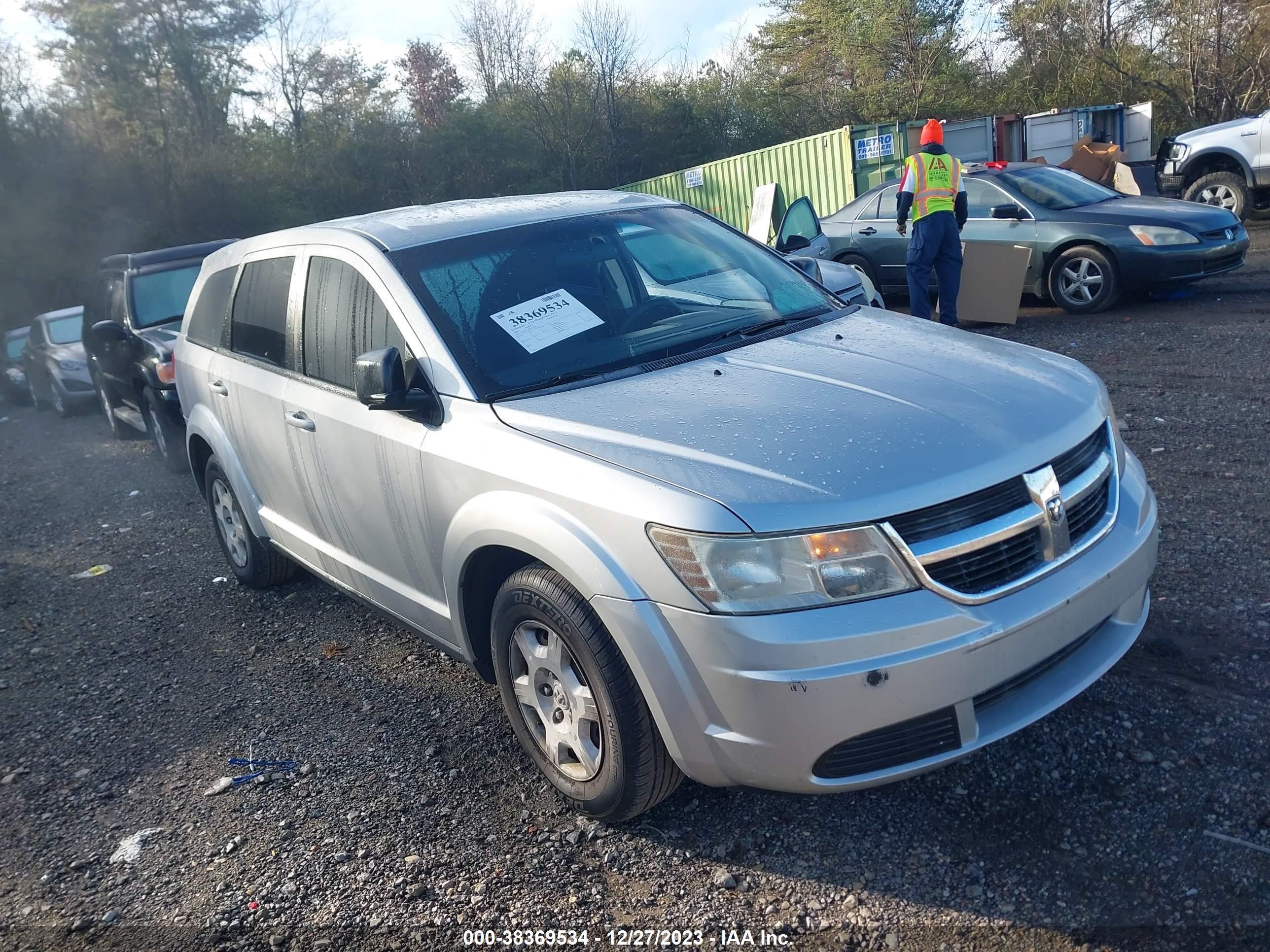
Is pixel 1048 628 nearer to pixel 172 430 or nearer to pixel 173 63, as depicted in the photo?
pixel 172 430

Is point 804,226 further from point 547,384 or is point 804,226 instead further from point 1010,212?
point 547,384

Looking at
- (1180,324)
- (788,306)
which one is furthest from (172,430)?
(1180,324)

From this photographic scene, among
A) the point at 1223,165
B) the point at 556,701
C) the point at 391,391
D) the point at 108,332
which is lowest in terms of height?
the point at 556,701

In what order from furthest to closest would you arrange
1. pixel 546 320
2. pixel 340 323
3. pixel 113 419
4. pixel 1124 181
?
pixel 1124 181
pixel 113 419
pixel 340 323
pixel 546 320

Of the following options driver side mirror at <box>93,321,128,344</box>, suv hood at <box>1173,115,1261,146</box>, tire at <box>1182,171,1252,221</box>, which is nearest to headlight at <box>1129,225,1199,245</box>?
tire at <box>1182,171,1252,221</box>

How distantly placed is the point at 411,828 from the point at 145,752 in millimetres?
1405

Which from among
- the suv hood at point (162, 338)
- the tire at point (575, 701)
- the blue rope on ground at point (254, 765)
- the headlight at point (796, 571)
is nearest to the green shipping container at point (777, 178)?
the suv hood at point (162, 338)

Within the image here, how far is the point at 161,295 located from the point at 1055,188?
8942 mm

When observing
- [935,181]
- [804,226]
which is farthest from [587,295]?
[804,226]

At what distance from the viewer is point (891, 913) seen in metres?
2.58

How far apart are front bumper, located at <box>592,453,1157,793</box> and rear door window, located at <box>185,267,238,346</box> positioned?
3.28 m

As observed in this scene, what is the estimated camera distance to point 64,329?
46.8 feet

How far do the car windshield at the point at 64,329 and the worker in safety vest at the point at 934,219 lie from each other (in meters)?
11.1

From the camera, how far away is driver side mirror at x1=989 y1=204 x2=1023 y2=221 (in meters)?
10.3
